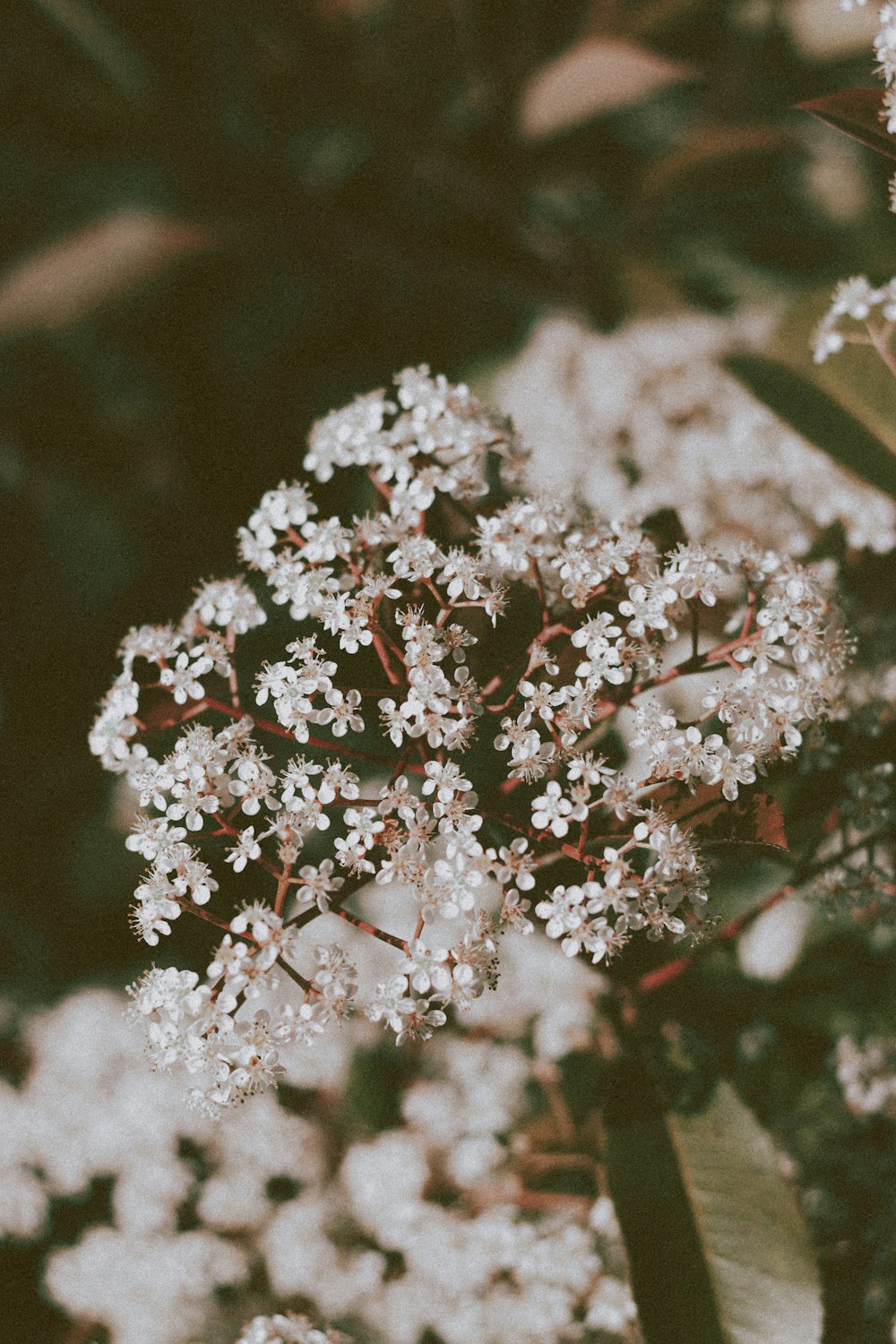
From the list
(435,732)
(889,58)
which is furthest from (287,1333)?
(889,58)

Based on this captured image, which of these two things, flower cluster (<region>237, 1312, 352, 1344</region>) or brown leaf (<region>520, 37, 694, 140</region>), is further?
brown leaf (<region>520, 37, 694, 140</region>)

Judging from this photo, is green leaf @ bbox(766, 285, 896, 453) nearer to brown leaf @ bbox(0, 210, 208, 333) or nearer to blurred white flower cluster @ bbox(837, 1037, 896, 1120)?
blurred white flower cluster @ bbox(837, 1037, 896, 1120)

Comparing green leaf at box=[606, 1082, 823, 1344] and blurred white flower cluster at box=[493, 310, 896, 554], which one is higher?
blurred white flower cluster at box=[493, 310, 896, 554]

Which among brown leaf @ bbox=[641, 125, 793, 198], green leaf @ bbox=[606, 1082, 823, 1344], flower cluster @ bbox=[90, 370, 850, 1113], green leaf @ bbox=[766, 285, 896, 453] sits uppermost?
brown leaf @ bbox=[641, 125, 793, 198]

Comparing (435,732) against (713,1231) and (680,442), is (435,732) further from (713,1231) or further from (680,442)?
(680,442)

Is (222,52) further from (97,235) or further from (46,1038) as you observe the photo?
(46,1038)

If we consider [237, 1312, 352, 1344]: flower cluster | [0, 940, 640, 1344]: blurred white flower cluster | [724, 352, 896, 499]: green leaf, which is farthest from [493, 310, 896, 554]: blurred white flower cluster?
[237, 1312, 352, 1344]: flower cluster

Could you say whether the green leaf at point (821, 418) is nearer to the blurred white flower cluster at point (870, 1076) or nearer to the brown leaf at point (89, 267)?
the blurred white flower cluster at point (870, 1076)
